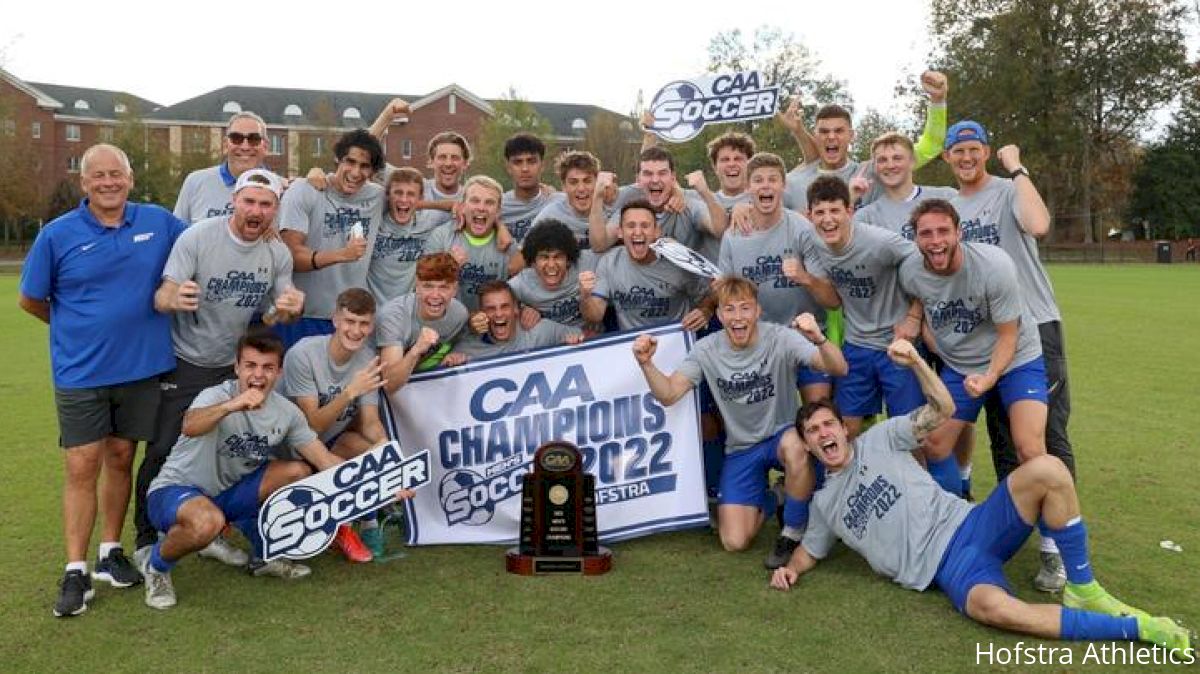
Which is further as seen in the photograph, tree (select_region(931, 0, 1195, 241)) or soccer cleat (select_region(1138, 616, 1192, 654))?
tree (select_region(931, 0, 1195, 241))

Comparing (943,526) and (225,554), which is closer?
(943,526)

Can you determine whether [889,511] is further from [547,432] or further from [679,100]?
[679,100]

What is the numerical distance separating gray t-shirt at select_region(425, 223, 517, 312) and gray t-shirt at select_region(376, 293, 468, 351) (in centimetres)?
41

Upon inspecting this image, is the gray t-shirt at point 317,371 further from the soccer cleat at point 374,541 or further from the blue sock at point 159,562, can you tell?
the blue sock at point 159,562

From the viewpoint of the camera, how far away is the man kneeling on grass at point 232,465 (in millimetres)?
4746

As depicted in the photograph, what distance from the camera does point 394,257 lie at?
21.1ft

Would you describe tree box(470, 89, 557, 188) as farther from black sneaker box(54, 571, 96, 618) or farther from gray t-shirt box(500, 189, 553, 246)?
black sneaker box(54, 571, 96, 618)

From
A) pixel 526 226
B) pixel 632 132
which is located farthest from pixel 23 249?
pixel 526 226

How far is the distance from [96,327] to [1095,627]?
4876mm

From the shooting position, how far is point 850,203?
220 inches

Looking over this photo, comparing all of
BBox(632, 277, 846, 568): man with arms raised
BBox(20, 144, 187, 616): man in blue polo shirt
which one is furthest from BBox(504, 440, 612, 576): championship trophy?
BBox(20, 144, 187, 616): man in blue polo shirt

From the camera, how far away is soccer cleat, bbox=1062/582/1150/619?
4266 mm

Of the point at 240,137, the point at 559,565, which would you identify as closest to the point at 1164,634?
the point at 559,565

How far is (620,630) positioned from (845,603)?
1.12m
